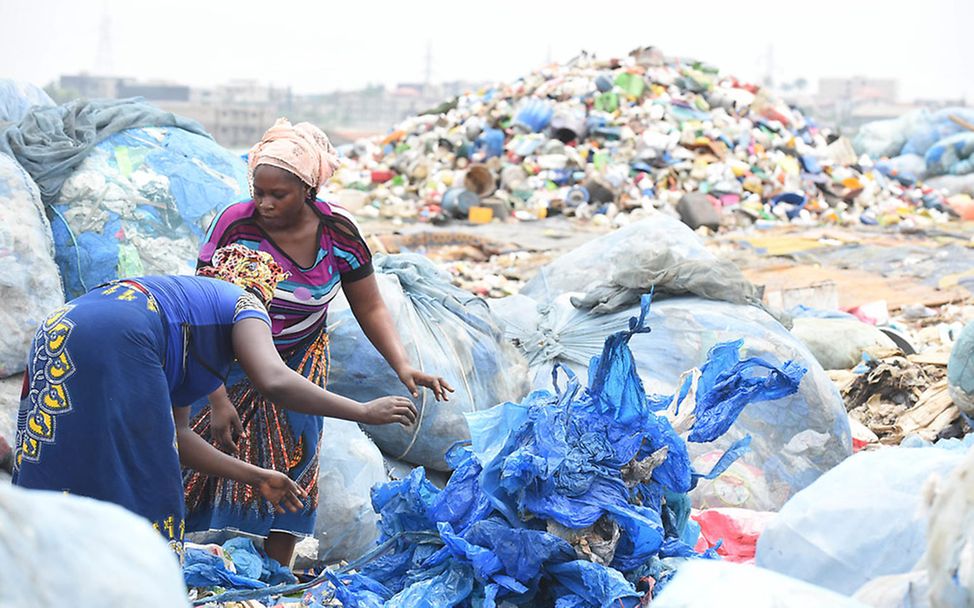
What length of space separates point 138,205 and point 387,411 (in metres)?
1.71

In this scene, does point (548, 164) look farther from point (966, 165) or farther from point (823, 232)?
point (966, 165)

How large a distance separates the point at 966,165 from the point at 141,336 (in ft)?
59.6

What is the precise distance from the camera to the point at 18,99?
14.0 feet

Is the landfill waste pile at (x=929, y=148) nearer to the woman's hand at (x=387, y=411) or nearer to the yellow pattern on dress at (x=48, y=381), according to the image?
the woman's hand at (x=387, y=411)

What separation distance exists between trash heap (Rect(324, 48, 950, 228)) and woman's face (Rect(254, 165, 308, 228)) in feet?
35.7

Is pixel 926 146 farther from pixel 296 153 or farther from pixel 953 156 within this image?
pixel 296 153

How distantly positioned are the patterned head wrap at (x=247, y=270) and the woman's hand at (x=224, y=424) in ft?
0.93

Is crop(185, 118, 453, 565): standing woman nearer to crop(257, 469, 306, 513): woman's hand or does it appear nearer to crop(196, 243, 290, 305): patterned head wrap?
crop(196, 243, 290, 305): patterned head wrap

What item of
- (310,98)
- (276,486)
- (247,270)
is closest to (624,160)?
(247,270)

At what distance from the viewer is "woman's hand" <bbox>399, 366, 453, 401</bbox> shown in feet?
10.1

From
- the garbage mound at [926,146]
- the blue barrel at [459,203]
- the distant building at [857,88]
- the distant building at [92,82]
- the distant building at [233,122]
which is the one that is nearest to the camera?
the blue barrel at [459,203]

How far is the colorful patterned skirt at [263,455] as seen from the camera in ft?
10.3

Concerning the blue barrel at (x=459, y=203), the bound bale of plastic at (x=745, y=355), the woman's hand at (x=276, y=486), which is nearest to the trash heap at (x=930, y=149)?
the blue barrel at (x=459, y=203)

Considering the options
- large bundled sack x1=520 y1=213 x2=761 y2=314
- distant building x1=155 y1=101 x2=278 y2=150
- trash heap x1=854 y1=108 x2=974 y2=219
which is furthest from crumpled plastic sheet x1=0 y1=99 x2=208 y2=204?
distant building x1=155 y1=101 x2=278 y2=150
